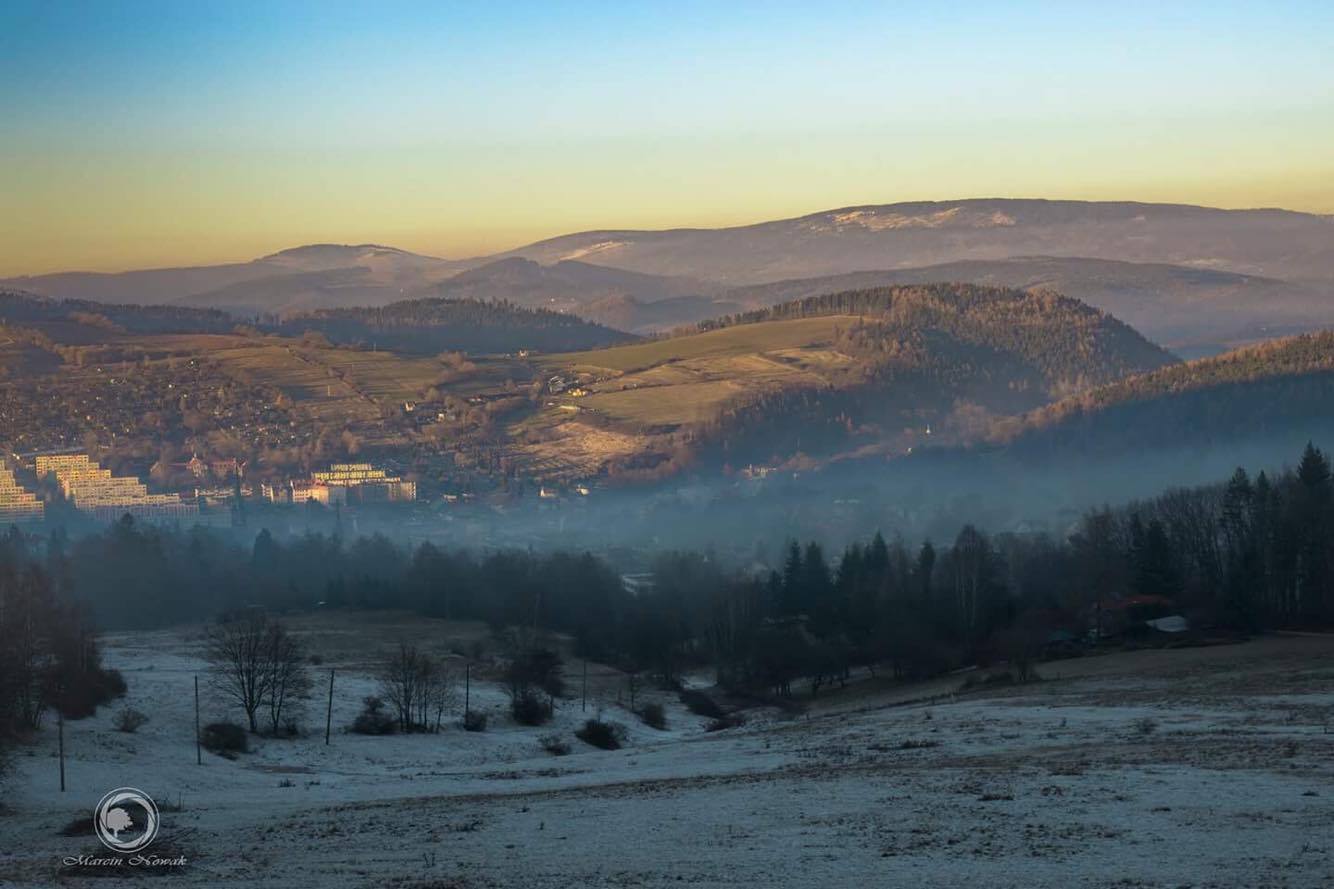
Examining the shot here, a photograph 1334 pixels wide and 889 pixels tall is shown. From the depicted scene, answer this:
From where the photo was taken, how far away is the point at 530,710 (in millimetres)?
62250

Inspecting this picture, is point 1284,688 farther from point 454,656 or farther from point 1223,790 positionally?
point 454,656

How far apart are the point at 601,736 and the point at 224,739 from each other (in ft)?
42.3

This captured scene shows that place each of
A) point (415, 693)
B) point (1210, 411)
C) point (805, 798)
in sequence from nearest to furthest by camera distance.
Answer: point (805, 798), point (415, 693), point (1210, 411)

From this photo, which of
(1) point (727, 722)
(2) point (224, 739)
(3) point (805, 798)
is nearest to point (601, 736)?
(1) point (727, 722)

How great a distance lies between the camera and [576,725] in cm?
6144

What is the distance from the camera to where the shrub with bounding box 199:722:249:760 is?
5184cm

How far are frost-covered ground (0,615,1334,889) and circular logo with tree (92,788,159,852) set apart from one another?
68 centimetres

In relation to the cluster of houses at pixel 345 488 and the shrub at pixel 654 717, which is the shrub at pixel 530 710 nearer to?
the shrub at pixel 654 717

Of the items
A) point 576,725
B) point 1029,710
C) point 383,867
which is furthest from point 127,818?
point 576,725

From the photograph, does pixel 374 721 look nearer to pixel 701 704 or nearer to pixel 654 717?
pixel 654 717

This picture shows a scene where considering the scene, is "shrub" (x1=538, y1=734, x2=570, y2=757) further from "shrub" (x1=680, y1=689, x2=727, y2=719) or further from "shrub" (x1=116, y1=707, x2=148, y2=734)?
"shrub" (x1=116, y1=707, x2=148, y2=734)

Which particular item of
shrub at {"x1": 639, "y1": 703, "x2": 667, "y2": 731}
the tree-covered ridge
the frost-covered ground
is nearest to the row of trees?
A: shrub at {"x1": 639, "y1": 703, "x2": 667, "y2": 731}

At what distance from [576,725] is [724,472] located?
430 ft

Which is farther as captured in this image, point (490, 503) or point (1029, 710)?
point (490, 503)
